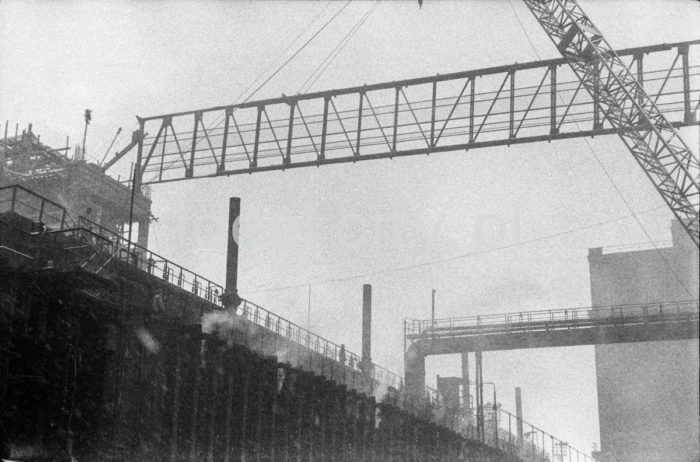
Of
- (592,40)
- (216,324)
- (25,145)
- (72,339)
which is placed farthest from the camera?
(25,145)

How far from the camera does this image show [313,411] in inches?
1216

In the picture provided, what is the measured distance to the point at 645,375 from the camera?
66.9 metres

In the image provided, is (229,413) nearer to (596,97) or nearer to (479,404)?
(596,97)

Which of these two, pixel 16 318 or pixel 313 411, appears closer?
pixel 16 318

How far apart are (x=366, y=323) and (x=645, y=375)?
95.6 ft

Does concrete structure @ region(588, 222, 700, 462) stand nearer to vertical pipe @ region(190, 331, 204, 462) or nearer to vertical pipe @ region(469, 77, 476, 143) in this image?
vertical pipe @ region(469, 77, 476, 143)

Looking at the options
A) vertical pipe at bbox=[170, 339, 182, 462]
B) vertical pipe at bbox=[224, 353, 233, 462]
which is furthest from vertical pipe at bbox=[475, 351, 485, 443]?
vertical pipe at bbox=[170, 339, 182, 462]

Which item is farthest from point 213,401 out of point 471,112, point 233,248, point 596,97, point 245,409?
point 596,97

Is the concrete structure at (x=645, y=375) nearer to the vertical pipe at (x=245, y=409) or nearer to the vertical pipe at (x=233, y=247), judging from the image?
the vertical pipe at (x=233, y=247)

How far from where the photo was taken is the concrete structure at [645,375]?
6256 centimetres

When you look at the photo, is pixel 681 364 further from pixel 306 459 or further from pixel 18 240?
pixel 18 240

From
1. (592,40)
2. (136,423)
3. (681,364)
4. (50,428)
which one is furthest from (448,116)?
(681,364)

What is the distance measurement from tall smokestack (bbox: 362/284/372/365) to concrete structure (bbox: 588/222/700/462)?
25.2 meters

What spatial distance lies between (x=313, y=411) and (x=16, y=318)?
1295 cm
